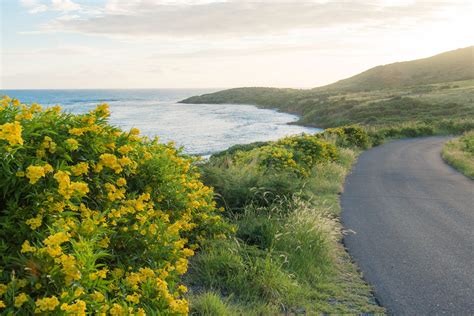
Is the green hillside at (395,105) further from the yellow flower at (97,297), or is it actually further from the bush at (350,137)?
the yellow flower at (97,297)

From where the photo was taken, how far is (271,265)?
217 inches

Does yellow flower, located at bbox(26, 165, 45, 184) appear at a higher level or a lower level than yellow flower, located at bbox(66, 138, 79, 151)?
lower

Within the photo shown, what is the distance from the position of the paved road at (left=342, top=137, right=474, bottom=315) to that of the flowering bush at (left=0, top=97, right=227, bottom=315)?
3031 mm

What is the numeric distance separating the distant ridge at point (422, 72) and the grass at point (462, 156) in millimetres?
114339

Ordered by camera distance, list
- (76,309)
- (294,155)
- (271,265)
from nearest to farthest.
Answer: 1. (76,309)
2. (271,265)
3. (294,155)

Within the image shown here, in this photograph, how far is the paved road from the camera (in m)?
5.70

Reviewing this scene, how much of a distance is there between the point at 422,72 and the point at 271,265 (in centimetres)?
16445

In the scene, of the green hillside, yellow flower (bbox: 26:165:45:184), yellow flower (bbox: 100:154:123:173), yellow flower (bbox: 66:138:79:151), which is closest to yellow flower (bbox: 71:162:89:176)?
yellow flower (bbox: 66:138:79:151)

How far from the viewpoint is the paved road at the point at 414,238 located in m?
5.70

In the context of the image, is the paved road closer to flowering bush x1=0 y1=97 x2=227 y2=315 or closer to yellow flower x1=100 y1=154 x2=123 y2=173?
flowering bush x1=0 y1=97 x2=227 y2=315

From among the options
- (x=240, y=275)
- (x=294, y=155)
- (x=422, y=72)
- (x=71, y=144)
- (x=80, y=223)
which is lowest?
(x=240, y=275)

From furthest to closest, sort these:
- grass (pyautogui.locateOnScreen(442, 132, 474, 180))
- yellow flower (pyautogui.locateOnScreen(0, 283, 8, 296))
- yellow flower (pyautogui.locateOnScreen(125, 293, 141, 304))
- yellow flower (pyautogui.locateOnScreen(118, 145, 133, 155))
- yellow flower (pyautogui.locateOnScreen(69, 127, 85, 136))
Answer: grass (pyautogui.locateOnScreen(442, 132, 474, 180)) < yellow flower (pyautogui.locateOnScreen(118, 145, 133, 155)) < yellow flower (pyautogui.locateOnScreen(69, 127, 85, 136)) < yellow flower (pyautogui.locateOnScreen(125, 293, 141, 304)) < yellow flower (pyautogui.locateOnScreen(0, 283, 8, 296))

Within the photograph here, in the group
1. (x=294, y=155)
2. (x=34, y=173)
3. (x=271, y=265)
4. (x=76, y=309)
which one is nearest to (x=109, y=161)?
(x=34, y=173)

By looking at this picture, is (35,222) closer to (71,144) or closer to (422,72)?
(71,144)
